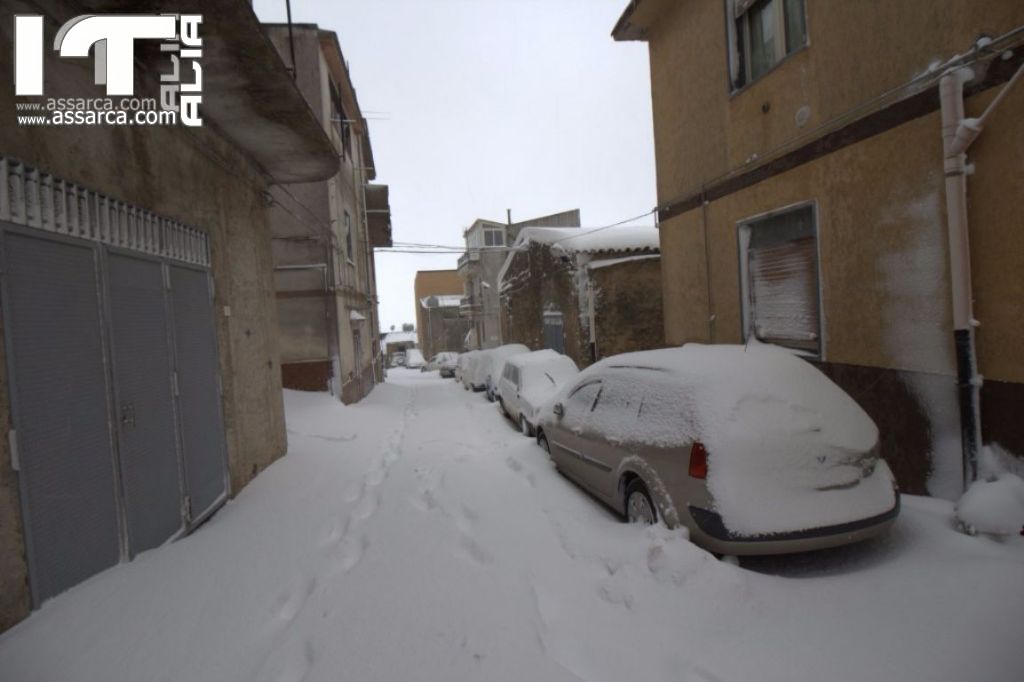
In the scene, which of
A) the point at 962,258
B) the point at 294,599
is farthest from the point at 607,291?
the point at 294,599

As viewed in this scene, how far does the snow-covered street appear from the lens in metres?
2.62

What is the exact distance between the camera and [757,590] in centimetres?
320

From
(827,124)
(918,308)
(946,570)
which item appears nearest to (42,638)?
(946,570)

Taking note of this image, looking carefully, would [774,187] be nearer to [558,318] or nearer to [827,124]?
[827,124]

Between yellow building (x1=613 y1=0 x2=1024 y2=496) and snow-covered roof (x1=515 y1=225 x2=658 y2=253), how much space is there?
5209 millimetres

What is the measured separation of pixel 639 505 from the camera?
4.29 metres

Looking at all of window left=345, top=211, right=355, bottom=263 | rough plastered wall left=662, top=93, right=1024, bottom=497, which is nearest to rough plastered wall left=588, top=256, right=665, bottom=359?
rough plastered wall left=662, top=93, right=1024, bottom=497

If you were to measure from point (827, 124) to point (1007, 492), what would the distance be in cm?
386

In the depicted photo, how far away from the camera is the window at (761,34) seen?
627 centimetres

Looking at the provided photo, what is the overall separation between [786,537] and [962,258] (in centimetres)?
283

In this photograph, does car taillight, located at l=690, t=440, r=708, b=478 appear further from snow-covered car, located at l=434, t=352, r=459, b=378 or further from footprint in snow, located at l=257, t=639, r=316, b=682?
snow-covered car, located at l=434, t=352, r=459, b=378

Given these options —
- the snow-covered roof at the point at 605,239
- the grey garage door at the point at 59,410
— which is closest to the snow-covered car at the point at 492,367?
the snow-covered roof at the point at 605,239

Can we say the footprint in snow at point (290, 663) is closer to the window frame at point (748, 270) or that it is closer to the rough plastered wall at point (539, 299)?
the window frame at point (748, 270)

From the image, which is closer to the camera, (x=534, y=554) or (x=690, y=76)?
(x=534, y=554)
